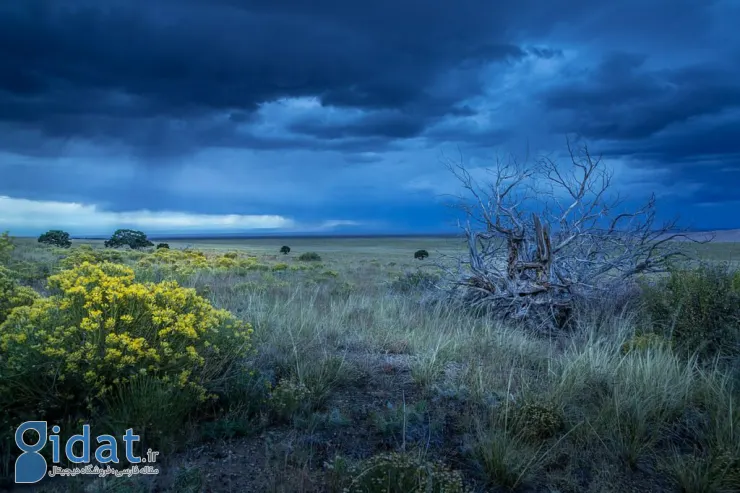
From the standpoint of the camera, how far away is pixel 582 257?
35.4 ft

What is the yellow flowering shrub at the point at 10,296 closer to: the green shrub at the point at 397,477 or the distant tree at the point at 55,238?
the green shrub at the point at 397,477

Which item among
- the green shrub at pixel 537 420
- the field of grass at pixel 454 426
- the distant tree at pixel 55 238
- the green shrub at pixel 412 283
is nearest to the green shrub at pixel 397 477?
the field of grass at pixel 454 426

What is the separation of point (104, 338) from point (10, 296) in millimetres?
2485

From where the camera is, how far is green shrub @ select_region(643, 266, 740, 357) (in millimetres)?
7004

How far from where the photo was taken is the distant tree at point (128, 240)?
37.5 meters

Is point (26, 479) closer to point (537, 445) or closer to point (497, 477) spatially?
point (497, 477)

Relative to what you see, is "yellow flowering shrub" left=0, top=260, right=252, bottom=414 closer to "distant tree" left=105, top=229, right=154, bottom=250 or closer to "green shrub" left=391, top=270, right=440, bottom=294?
"green shrub" left=391, top=270, right=440, bottom=294

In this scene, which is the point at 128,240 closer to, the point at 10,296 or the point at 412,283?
the point at 412,283

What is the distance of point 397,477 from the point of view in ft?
11.7

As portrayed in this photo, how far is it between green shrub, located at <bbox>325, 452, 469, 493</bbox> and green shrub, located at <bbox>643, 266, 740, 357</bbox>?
4712 millimetres

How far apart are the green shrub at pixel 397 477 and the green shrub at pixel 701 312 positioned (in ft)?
15.5

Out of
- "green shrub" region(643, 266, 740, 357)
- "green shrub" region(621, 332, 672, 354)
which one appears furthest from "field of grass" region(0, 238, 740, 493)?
"green shrub" region(643, 266, 740, 357)

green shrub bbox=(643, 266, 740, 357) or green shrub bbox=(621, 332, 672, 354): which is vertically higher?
green shrub bbox=(643, 266, 740, 357)

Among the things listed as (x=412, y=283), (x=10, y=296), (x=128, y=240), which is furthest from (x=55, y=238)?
(x=10, y=296)
